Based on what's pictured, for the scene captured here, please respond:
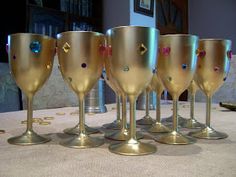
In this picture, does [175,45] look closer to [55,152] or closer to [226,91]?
[55,152]

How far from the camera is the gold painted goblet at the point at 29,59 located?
1.74 feet

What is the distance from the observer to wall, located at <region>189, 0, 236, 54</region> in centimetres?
379

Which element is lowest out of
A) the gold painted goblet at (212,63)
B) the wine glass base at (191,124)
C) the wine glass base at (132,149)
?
the wine glass base at (191,124)

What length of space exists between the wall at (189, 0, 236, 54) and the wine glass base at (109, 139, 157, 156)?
3.61 meters

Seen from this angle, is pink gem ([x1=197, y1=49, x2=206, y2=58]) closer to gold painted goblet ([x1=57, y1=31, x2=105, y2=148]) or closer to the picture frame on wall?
gold painted goblet ([x1=57, y1=31, x2=105, y2=148])

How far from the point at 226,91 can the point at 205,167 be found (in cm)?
137

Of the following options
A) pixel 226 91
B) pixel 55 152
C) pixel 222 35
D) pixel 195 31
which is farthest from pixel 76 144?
pixel 195 31

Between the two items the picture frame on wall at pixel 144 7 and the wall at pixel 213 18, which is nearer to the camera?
the picture frame on wall at pixel 144 7

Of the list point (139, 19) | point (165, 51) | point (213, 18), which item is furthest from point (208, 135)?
point (213, 18)

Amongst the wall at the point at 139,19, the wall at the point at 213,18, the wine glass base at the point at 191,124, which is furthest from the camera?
the wall at the point at 213,18

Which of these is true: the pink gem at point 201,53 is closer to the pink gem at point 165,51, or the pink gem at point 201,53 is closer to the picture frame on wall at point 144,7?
the pink gem at point 165,51

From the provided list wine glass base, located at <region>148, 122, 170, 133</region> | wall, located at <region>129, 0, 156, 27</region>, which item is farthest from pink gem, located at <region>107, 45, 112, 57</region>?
wall, located at <region>129, 0, 156, 27</region>

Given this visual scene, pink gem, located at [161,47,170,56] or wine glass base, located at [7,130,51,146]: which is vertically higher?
pink gem, located at [161,47,170,56]

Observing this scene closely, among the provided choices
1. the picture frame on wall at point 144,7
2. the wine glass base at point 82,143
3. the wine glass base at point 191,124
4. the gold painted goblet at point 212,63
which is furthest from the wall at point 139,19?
the wine glass base at point 82,143
